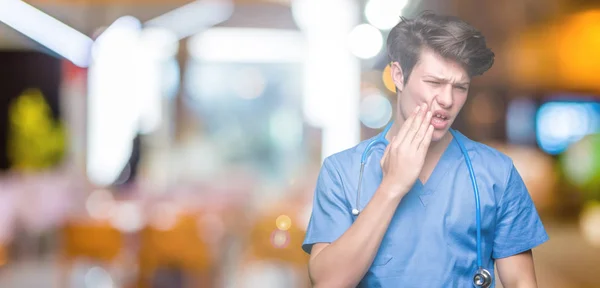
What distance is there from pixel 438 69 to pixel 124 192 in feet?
16.8

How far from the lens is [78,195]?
6.45m

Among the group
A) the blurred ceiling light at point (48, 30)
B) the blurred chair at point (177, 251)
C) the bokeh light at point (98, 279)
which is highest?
the blurred ceiling light at point (48, 30)

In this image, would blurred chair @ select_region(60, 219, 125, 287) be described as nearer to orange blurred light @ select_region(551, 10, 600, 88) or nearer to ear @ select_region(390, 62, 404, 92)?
ear @ select_region(390, 62, 404, 92)

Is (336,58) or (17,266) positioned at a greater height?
(336,58)

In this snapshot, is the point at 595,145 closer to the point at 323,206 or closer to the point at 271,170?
the point at 271,170

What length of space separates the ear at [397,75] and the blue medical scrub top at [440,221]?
106mm

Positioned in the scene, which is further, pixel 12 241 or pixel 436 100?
pixel 12 241

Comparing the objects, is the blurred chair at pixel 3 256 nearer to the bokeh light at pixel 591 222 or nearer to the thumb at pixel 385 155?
the bokeh light at pixel 591 222

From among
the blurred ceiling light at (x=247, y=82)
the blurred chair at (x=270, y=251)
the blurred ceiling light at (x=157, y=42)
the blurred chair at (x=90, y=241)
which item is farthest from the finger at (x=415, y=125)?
the blurred ceiling light at (x=247, y=82)

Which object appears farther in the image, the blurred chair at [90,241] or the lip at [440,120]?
the blurred chair at [90,241]

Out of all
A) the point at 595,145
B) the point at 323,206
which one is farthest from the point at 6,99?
the point at 323,206

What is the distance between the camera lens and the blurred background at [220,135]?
464cm

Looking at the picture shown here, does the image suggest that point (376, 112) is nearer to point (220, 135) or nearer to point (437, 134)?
point (437, 134)

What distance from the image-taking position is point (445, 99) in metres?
1.22
